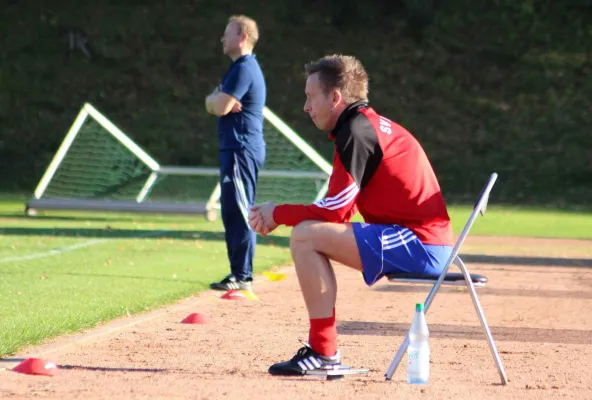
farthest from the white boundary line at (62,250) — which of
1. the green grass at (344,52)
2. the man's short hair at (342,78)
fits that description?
the green grass at (344,52)

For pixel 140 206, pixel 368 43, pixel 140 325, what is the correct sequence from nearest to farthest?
pixel 140 325 < pixel 140 206 < pixel 368 43

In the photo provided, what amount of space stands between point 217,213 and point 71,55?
15220 mm

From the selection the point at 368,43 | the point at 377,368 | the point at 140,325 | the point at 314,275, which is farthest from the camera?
the point at 368,43

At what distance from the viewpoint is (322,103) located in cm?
641

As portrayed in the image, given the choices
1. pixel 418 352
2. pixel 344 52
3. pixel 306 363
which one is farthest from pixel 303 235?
pixel 344 52

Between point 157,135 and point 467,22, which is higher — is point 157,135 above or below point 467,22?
below

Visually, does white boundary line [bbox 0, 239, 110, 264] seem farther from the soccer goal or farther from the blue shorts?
the blue shorts

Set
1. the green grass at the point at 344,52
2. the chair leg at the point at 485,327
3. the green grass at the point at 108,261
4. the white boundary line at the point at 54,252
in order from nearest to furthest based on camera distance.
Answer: the chair leg at the point at 485,327, the green grass at the point at 108,261, the white boundary line at the point at 54,252, the green grass at the point at 344,52

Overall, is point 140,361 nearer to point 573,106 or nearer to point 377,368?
point 377,368

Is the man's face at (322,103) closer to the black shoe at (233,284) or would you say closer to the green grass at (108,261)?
the green grass at (108,261)

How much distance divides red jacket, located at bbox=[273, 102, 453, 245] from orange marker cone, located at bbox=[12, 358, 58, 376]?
1.44m

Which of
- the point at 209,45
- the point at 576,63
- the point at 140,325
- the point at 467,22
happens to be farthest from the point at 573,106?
the point at 140,325

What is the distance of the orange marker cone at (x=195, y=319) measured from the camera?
8.48 m

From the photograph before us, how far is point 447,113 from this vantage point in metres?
29.5
